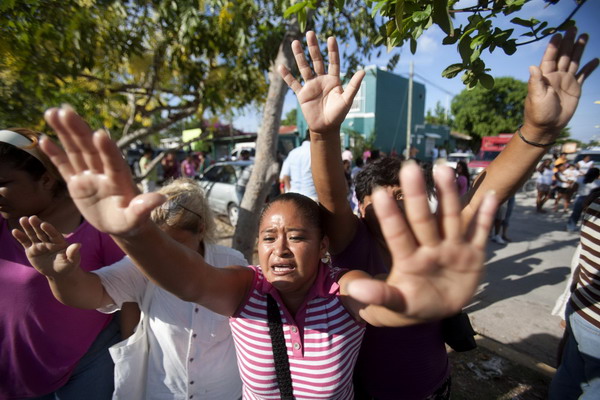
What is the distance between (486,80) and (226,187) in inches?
275

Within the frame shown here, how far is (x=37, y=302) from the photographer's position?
140cm

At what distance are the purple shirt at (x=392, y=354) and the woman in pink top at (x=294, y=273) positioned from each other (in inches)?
8.2

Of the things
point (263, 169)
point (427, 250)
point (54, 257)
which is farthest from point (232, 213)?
point (427, 250)

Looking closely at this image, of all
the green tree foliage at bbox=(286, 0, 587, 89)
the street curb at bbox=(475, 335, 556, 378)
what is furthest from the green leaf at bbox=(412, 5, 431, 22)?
the street curb at bbox=(475, 335, 556, 378)

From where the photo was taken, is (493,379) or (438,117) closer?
(493,379)

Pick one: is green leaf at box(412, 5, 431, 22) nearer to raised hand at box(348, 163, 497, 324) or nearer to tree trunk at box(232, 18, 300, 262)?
raised hand at box(348, 163, 497, 324)

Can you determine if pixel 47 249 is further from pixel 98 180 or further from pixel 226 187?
pixel 226 187

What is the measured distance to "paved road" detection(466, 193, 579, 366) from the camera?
3.13 meters

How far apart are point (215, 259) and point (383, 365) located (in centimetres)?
104

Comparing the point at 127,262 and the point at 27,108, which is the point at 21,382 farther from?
the point at 27,108

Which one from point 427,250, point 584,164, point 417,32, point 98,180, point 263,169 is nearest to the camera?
point 427,250

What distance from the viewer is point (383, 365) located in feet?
4.83

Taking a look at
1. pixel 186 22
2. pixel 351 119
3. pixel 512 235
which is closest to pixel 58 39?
pixel 186 22

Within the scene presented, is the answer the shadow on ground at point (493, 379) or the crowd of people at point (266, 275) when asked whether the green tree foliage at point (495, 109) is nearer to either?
the shadow on ground at point (493, 379)
